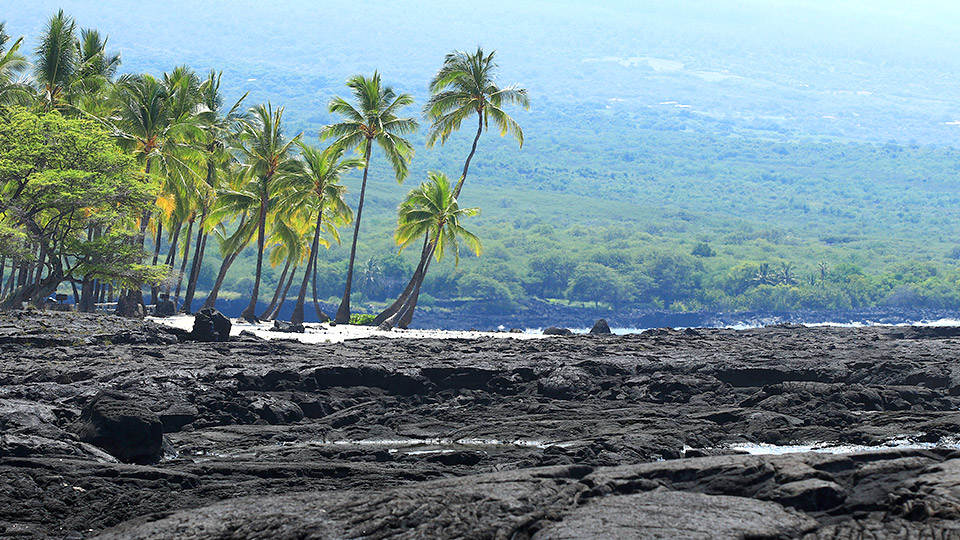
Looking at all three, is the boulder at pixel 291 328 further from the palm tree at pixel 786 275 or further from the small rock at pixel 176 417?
the palm tree at pixel 786 275

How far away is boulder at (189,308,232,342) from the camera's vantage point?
100 feet

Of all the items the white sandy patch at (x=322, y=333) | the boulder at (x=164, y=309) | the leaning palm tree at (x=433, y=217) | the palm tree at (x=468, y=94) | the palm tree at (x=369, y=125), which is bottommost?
the white sandy patch at (x=322, y=333)

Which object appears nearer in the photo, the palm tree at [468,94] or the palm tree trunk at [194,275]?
the palm tree trunk at [194,275]

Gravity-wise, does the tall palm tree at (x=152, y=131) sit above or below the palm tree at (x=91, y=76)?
below

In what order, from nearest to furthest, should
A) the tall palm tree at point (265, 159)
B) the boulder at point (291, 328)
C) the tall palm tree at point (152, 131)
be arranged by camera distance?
the boulder at point (291, 328), the tall palm tree at point (152, 131), the tall palm tree at point (265, 159)

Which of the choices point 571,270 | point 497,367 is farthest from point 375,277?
point 497,367

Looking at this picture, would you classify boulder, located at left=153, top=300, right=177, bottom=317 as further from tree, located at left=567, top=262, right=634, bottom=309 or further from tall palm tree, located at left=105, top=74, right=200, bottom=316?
tree, located at left=567, top=262, right=634, bottom=309

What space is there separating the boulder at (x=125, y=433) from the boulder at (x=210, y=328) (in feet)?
Answer: 46.1

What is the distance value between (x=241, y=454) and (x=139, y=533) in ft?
19.7

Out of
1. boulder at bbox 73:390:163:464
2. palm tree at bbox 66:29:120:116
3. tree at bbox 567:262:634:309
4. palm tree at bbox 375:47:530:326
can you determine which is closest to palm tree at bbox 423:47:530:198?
palm tree at bbox 375:47:530:326

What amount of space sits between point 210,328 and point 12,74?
16.7 metres

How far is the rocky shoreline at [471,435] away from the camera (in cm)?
1204

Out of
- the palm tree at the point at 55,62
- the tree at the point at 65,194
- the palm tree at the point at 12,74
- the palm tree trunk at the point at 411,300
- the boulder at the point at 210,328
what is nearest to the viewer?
the boulder at the point at 210,328

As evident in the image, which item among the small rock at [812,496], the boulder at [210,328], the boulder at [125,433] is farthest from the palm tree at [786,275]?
the small rock at [812,496]
